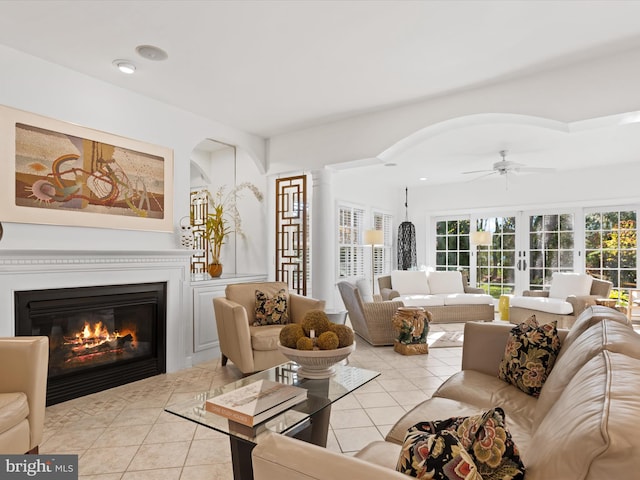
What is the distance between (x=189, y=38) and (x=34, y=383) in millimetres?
2298

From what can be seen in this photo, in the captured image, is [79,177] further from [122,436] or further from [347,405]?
[347,405]

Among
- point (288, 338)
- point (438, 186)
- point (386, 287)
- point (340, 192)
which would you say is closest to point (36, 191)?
point (288, 338)

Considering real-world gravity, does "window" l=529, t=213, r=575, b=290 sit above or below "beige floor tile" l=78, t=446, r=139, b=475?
above

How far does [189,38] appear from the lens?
2721 mm

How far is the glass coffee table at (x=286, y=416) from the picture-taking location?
1590mm

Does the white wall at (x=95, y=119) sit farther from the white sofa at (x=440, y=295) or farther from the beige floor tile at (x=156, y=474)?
the white sofa at (x=440, y=295)

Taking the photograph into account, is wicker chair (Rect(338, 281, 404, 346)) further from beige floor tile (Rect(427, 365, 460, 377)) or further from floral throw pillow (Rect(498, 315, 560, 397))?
floral throw pillow (Rect(498, 315, 560, 397))

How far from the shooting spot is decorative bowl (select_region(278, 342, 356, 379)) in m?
2.02

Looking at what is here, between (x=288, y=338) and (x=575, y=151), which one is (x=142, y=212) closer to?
(x=288, y=338)

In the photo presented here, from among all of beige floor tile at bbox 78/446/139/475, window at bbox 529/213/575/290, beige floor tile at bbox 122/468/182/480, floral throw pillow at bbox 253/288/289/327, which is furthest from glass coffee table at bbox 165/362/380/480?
window at bbox 529/213/575/290

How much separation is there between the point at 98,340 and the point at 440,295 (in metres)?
4.87

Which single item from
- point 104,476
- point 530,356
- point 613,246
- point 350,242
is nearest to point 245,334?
point 104,476

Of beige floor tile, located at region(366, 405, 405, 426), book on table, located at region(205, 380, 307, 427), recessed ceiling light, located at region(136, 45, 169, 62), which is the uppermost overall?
recessed ceiling light, located at region(136, 45, 169, 62)

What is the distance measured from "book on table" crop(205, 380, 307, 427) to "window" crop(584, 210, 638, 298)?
21.9 ft
